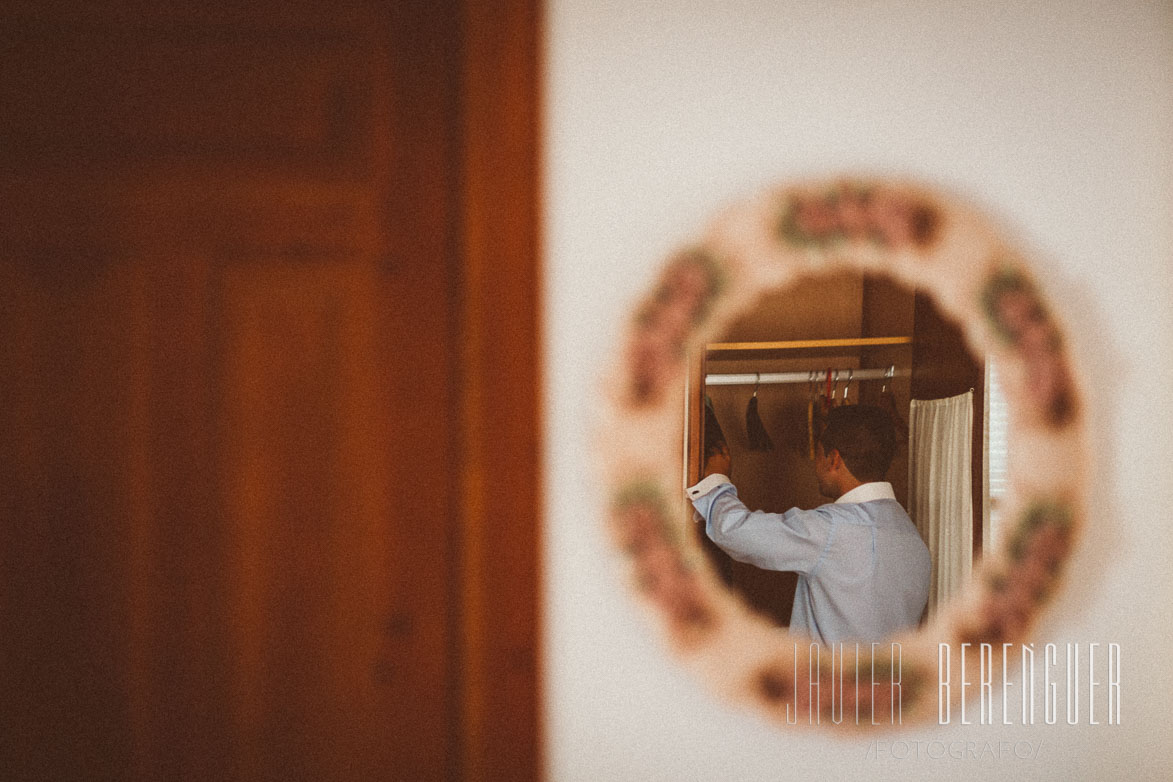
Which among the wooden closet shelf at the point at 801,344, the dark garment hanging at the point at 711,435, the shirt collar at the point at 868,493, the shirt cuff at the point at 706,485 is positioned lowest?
the shirt collar at the point at 868,493

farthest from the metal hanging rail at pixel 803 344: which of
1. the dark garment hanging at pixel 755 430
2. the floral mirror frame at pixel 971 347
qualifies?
the floral mirror frame at pixel 971 347

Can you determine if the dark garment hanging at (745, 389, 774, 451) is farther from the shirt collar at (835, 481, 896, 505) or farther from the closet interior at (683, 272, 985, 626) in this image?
the shirt collar at (835, 481, 896, 505)

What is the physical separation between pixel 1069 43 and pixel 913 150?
12.4 inches

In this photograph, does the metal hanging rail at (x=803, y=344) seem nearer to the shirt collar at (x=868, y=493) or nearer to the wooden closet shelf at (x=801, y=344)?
the wooden closet shelf at (x=801, y=344)

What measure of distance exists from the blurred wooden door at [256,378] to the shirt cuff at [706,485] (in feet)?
1.10

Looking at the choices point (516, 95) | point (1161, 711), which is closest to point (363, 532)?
point (516, 95)

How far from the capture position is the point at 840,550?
1217 millimetres

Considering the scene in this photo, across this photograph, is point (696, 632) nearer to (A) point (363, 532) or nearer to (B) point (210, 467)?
(A) point (363, 532)

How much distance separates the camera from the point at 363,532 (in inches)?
38.1

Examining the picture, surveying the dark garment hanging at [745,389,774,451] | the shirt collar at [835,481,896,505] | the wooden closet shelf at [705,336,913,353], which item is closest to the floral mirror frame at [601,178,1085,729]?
the shirt collar at [835,481,896,505]

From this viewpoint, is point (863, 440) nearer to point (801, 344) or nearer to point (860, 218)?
point (801, 344)

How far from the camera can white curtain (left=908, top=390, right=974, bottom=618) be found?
126 cm

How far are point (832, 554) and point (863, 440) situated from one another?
243 millimetres

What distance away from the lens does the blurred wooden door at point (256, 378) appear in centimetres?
95
